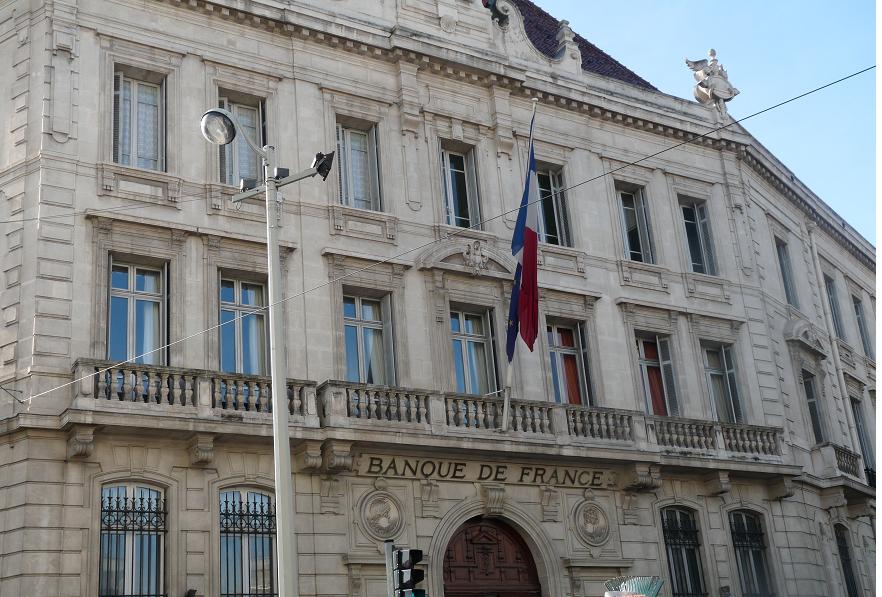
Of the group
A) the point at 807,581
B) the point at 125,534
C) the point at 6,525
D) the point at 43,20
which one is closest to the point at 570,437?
the point at 807,581

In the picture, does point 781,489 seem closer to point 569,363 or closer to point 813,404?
point 813,404

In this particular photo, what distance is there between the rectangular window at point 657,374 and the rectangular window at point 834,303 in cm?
1038

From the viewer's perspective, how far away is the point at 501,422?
21.3m

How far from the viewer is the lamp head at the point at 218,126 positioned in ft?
44.2

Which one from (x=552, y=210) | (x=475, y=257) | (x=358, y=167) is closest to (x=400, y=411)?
(x=475, y=257)

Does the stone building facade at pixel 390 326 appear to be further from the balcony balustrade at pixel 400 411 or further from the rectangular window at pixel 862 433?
the rectangular window at pixel 862 433

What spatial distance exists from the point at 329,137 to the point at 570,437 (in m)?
7.59

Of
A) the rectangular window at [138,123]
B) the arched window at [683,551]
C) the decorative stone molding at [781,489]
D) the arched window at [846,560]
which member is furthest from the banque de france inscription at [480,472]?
the arched window at [846,560]

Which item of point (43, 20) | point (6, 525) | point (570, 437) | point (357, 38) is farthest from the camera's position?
point (357, 38)

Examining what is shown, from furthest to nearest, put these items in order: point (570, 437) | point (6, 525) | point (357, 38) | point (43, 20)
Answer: point (357, 38) < point (570, 437) < point (43, 20) < point (6, 525)

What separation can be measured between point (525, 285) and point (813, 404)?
11786 mm

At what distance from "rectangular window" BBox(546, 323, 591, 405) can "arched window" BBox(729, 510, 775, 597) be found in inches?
166

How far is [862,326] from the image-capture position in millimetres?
36281

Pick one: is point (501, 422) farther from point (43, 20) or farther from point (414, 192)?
point (43, 20)
